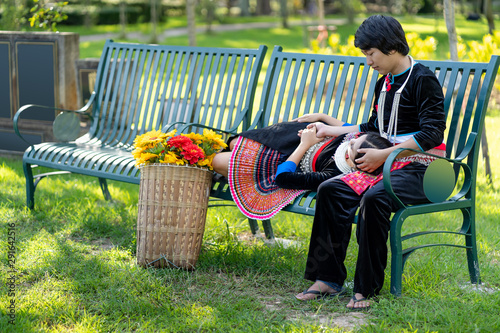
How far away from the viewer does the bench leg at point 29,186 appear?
15.8 ft

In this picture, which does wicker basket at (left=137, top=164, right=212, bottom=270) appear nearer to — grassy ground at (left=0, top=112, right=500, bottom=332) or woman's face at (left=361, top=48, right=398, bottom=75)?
grassy ground at (left=0, top=112, right=500, bottom=332)

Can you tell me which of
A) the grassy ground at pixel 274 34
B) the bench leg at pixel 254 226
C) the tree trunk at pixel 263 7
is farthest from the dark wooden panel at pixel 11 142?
the tree trunk at pixel 263 7

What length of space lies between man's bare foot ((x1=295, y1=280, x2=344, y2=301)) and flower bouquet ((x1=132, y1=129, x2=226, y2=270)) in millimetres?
752

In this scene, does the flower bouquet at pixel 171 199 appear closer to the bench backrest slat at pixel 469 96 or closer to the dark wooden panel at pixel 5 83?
the bench backrest slat at pixel 469 96

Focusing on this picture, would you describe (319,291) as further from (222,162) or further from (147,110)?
(147,110)

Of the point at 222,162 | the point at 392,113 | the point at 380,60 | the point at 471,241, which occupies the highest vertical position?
the point at 380,60

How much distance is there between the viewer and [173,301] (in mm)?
3334

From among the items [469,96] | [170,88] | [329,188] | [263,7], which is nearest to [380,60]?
[469,96]

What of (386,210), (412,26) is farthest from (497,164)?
(412,26)

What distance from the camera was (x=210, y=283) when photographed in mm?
3613

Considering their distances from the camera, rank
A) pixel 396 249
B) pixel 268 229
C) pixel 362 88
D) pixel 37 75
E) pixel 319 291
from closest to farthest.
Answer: pixel 396 249 < pixel 319 291 < pixel 362 88 < pixel 268 229 < pixel 37 75

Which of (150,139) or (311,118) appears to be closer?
(150,139)

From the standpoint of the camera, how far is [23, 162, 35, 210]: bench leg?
4812 mm

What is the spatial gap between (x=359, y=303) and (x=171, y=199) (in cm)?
122
